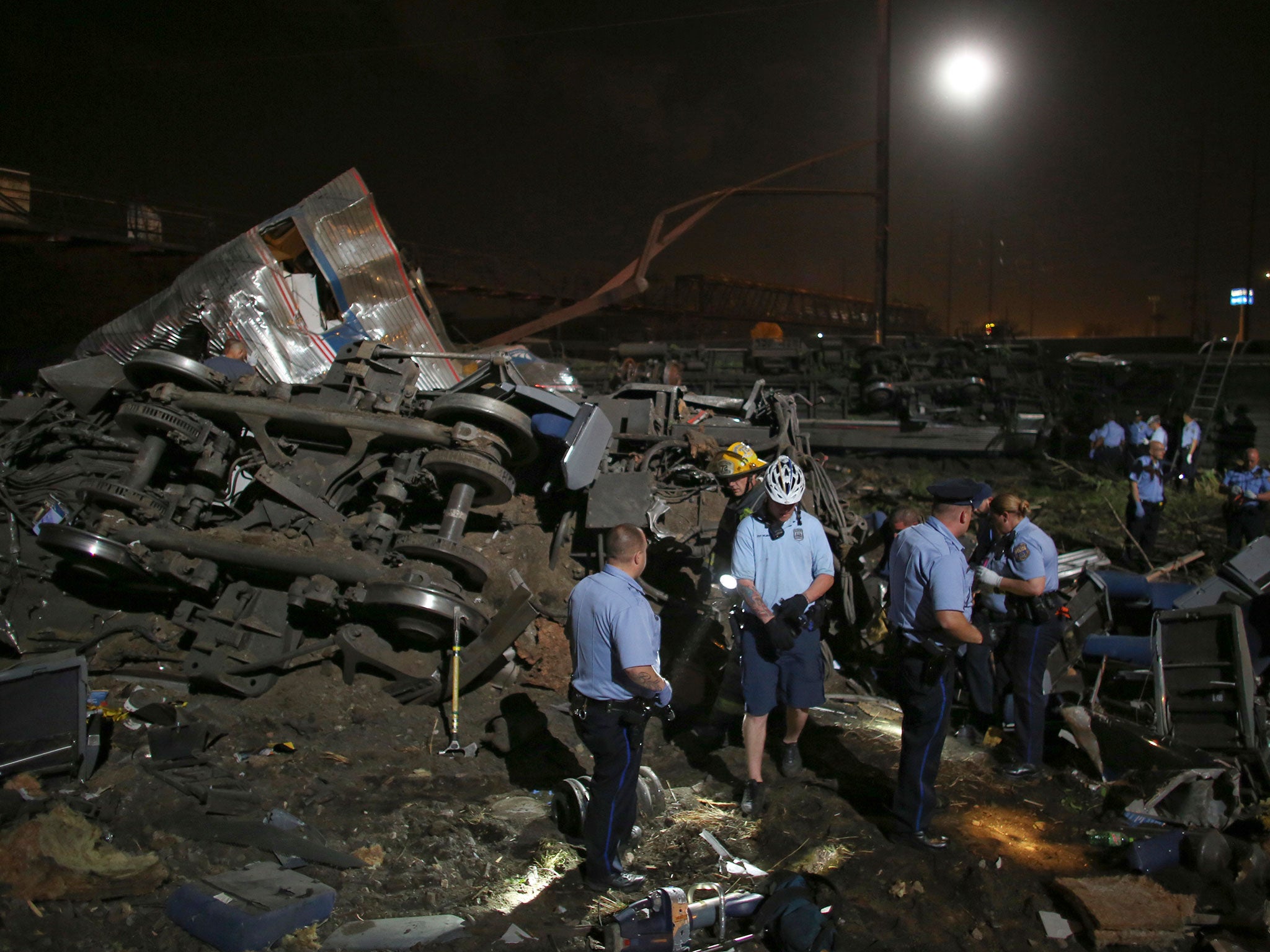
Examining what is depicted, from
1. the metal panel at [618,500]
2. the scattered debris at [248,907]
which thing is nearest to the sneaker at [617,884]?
the scattered debris at [248,907]

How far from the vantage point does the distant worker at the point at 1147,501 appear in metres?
8.32

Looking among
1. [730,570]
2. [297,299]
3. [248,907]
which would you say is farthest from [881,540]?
[297,299]

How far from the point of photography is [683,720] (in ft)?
16.6

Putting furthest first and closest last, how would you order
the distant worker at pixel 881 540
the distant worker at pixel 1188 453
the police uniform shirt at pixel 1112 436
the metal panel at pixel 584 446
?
1. the police uniform shirt at pixel 1112 436
2. the distant worker at pixel 1188 453
3. the distant worker at pixel 881 540
4. the metal panel at pixel 584 446

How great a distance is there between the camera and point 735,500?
470cm

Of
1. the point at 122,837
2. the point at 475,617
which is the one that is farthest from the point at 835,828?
the point at 122,837

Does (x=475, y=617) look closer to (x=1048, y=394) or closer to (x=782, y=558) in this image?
(x=782, y=558)

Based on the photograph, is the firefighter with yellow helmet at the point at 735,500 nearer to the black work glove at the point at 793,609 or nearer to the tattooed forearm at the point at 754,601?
the tattooed forearm at the point at 754,601

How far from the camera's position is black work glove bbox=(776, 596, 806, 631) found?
3.87 meters

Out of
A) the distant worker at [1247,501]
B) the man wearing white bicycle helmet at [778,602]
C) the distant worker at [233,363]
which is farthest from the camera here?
the distant worker at [1247,501]

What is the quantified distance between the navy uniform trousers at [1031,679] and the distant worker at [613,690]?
232 centimetres

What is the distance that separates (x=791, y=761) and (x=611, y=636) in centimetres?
174

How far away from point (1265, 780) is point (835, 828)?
202 cm

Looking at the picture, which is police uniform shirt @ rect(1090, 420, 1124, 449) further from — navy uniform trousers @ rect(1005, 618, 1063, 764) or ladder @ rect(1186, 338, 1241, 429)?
navy uniform trousers @ rect(1005, 618, 1063, 764)
